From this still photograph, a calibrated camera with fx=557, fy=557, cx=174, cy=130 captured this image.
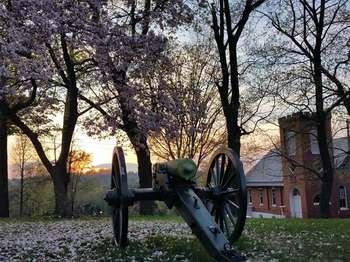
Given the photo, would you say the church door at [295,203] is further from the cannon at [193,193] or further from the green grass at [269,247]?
the cannon at [193,193]

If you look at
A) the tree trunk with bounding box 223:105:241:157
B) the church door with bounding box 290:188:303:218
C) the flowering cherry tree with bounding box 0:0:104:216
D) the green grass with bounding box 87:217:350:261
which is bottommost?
the green grass with bounding box 87:217:350:261

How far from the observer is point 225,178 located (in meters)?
10.2

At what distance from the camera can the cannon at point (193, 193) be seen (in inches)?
357

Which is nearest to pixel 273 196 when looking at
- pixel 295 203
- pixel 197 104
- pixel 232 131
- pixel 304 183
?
pixel 295 203

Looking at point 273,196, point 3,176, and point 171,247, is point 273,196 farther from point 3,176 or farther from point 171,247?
point 171,247

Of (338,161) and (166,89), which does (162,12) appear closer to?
(166,89)

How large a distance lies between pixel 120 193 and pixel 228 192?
1.95 metres

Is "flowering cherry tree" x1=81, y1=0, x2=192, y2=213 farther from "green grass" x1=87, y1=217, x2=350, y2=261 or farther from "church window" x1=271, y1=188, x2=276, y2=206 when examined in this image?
"church window" x1=271, y1=188, x2=276, y2=206

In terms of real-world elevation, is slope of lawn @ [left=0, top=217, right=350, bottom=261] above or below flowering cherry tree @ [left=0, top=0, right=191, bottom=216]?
below

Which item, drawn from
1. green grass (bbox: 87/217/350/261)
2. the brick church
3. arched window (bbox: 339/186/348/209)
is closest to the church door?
the brick church

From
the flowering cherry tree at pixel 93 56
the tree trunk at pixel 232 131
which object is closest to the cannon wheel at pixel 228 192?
the flowering cherry tree at pixel 93 56

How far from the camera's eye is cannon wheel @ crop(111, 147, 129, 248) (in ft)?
31.9

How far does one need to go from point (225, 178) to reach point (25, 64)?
33.5 feet

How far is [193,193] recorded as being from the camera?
9367 millimetres
